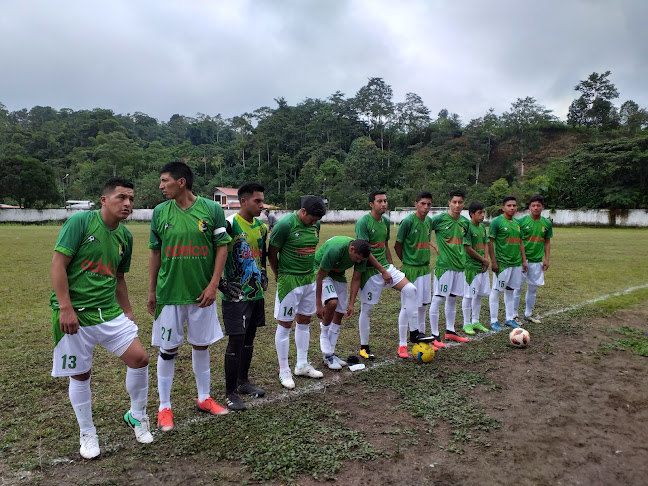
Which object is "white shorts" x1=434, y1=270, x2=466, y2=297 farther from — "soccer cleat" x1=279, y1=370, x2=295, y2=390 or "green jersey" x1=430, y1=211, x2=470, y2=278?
"soccer cleat" x1=279, y1=370, x2=295, y2=390

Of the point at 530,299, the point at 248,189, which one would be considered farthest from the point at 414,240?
the point at 530,299

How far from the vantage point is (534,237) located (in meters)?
7.78

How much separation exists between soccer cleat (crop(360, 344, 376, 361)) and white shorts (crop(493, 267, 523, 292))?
9.49 feet

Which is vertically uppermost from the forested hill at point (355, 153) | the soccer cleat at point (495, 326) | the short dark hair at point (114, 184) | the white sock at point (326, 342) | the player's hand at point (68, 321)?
the forested hill at point (355, 153)

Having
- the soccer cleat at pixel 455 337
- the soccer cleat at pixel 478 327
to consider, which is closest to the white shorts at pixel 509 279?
the soccer cleat at pixel 478 327

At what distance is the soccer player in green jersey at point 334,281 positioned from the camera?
5121 mm

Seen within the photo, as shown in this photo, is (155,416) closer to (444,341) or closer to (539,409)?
Answer: (539,409)

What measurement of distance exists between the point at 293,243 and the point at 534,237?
492cm

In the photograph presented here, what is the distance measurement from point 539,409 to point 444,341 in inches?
99.2

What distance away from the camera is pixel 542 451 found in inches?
133

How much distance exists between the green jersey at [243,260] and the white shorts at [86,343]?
1029 millimetres

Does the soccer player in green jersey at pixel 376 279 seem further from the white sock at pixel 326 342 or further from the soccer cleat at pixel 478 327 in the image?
the soccer cleat at pixel 478 327

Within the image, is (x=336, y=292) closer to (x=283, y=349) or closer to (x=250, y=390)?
(x=283, y=349)

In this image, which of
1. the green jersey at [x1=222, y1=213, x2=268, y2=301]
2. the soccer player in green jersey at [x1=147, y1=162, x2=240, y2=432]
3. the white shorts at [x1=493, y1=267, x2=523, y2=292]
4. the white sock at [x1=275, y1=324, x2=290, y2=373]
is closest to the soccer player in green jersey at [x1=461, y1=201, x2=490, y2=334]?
the white shorts at [x1=493, y1=267, x2=523, y2=292]
